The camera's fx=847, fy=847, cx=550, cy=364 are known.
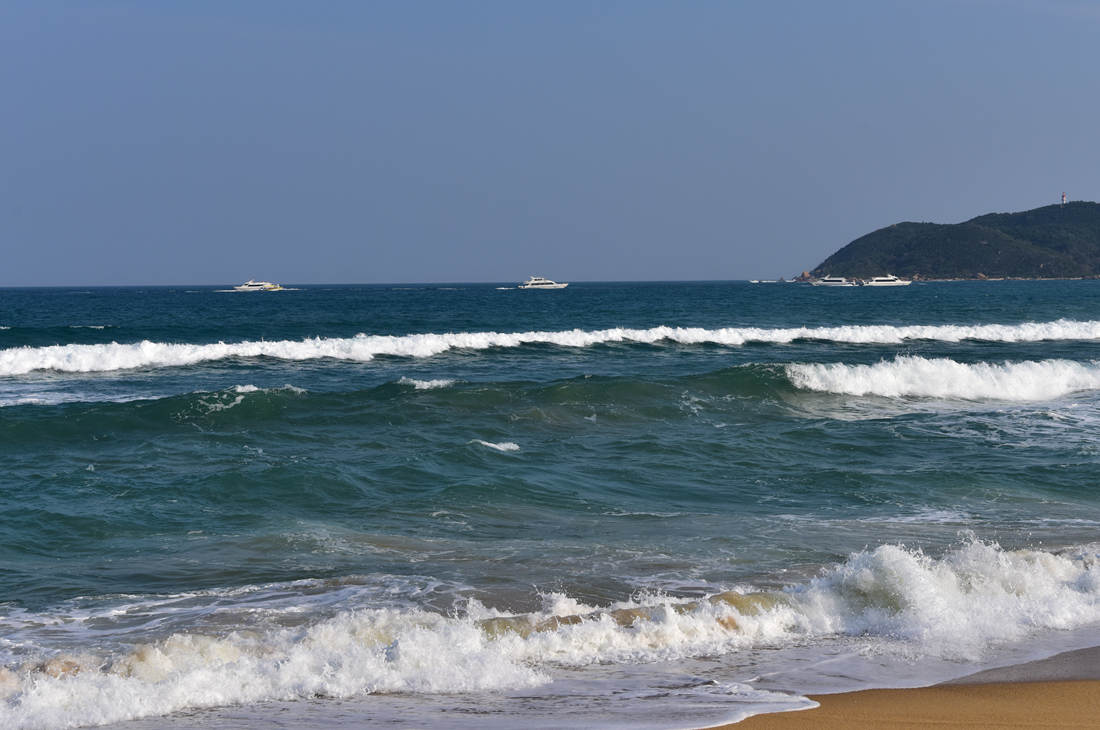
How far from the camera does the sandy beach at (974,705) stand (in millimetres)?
4402

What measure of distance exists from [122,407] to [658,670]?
13501 millimetres

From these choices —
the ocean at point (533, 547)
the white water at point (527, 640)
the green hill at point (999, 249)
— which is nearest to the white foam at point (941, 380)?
the ocean at point (533, 547)

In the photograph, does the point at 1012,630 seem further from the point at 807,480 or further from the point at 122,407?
the point at 122,407

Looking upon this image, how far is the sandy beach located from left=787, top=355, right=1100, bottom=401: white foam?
47.9 ft

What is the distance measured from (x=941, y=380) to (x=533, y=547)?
50.5 ft

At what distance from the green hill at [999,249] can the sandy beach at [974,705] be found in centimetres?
17577

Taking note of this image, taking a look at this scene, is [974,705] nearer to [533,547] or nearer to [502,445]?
[533,547]

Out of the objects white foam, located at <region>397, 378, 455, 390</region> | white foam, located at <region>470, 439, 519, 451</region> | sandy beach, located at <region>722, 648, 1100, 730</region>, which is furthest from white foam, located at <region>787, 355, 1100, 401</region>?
sandy beach, located at <region>722, 648, 1100, 730</region>

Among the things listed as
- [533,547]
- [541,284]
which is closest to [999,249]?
[541,284]

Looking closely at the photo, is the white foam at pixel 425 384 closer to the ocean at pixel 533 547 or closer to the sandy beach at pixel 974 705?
the ocean at pixel 533 547

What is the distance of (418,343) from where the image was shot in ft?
93.4

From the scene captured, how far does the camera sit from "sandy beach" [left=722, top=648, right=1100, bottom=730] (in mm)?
4402

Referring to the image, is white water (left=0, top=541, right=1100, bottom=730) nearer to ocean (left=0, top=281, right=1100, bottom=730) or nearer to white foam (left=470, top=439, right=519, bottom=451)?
ocean (left=0, top=281, right=1100, bottom=730)

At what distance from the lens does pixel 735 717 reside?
4.43 meters
